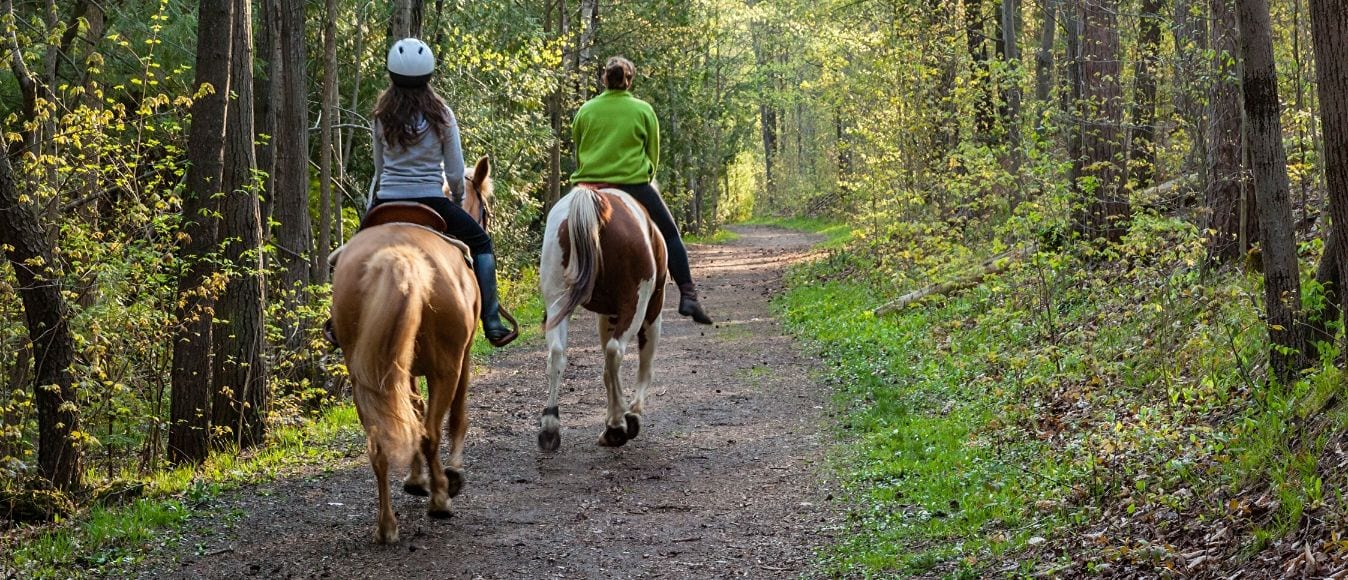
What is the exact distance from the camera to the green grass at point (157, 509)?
5.83 metres

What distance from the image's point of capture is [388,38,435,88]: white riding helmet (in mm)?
6719

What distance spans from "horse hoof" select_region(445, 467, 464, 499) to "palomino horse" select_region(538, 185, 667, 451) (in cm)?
127

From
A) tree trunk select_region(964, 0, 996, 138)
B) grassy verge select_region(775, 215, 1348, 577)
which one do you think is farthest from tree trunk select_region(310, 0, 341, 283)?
tree trunk select_region(964, 0, 996, 138)

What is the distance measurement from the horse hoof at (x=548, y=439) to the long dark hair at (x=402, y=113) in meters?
2.51

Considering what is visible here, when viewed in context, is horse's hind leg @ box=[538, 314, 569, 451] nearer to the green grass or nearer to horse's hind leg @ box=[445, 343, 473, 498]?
horse's hind leg @ box=[445, 343, 473, 498]

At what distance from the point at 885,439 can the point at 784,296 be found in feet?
39.1

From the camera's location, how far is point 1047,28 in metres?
15.2

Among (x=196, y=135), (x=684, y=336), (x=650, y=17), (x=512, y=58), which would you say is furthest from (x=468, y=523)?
(x=650, y=17)

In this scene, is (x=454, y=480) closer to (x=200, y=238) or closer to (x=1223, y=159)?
(x=200, y=238)

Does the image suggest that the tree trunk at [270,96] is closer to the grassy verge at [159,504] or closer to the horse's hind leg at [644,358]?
the grassy verge at [159,504]

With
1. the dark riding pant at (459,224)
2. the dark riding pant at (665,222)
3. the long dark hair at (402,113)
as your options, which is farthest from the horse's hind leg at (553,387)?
the long dark hair at (402,113)

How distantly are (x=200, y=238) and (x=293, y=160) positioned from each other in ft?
9.02

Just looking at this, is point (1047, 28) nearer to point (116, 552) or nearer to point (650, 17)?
point (116, 552)

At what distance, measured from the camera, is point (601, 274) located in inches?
330
